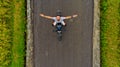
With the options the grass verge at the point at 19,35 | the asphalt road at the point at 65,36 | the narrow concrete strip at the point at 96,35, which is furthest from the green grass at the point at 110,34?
the grass verge at the point at 19,35

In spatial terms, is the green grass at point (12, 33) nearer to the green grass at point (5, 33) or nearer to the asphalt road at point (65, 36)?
the green grass at point (5, 33)

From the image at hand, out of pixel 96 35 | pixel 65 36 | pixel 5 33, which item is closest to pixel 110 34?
pixel 96 35

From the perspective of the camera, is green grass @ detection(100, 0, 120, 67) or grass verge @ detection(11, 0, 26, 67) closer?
green grass @ detection(100, 0, 120, 67)

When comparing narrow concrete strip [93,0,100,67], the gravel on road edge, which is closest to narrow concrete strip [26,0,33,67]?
the gravel on road edge

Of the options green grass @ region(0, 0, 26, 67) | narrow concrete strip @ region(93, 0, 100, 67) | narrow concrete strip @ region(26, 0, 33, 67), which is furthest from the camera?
green grass @ region(0, 0, 26, 67)

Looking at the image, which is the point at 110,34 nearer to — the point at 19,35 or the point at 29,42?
the point at 29,42

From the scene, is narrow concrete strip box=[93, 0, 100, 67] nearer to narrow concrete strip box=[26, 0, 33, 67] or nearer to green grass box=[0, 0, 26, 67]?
narrow concrete strip box=[26, 0, 33, 67]

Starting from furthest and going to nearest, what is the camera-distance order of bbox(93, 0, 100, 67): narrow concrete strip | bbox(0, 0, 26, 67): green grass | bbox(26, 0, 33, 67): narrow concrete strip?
bbox(0, 0, 26, 67): green grass < bbox(26, 0, 33, 67): narrow concrete strip < bbox(93, 0, 100, 67): narrow concrete strip
